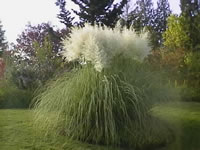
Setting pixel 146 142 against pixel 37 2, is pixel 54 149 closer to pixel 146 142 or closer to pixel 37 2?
pixel 146 142

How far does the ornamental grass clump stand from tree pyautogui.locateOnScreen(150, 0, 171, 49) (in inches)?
135

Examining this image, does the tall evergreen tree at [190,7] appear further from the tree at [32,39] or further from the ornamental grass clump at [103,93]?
the ornamental grass clump at [103,93]

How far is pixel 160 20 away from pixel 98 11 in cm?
190

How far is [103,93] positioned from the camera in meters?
2.54

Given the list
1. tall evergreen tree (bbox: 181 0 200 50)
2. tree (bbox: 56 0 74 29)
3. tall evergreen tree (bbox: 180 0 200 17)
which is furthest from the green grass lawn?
tree (bbox: 56 0 74 29)

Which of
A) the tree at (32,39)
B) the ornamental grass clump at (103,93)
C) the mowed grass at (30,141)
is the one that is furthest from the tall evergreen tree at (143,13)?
the mowed grass at (30,141)

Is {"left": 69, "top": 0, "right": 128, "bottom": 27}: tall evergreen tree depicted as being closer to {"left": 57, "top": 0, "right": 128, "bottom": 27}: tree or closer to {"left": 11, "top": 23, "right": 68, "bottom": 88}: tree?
{"left": 57, "top": 0, "right": 128, "bottom": 27}: tree

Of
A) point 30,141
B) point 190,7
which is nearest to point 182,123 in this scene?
point 30,141

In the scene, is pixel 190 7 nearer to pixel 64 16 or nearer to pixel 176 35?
pixel 176 35

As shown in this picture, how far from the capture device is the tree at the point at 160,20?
6547 mm

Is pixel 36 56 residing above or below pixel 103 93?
above

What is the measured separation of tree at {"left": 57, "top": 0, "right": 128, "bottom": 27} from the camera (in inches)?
301

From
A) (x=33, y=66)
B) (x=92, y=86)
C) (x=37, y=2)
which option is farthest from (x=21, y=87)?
(x=92, y=86)

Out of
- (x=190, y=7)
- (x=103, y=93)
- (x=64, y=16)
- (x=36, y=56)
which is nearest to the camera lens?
(x=103, y=93)
